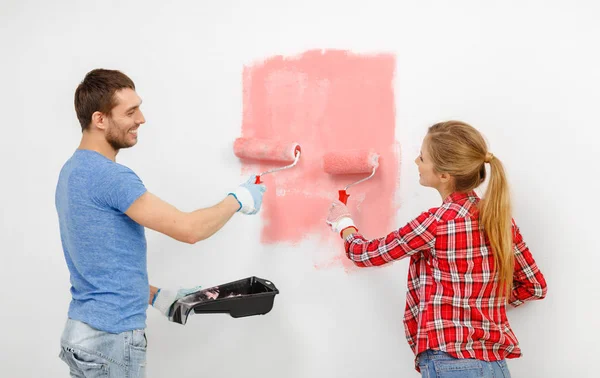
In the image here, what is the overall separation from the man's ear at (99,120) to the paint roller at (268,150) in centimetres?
45

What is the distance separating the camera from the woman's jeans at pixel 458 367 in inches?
52.3

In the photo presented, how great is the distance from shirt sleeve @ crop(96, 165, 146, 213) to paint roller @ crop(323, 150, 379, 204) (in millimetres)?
555

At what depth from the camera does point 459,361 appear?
133 cm


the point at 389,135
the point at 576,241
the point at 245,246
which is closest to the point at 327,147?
the point at 389,135

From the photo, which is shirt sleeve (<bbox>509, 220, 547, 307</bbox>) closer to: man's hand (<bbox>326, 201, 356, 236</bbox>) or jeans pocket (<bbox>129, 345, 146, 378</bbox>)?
man's hand (<bbox>326, 201, 356, 236</bbox>)

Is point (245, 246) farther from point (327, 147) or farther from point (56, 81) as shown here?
point (56, 81)

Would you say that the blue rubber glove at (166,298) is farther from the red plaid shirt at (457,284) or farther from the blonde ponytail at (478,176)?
the blonde ponytail at (478,176)

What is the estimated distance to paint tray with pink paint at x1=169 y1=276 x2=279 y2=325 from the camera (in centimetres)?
149

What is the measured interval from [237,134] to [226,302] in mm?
564

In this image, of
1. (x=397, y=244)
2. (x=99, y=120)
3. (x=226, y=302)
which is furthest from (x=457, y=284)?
(x=99, y=120)

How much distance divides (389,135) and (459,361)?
64 cm

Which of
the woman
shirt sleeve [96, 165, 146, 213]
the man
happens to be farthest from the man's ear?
the woman

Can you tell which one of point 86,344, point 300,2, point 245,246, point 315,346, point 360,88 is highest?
point 300,2

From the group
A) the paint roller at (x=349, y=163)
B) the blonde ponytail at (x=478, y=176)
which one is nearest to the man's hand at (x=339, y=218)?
the paint roller at (x=349, y=163)
